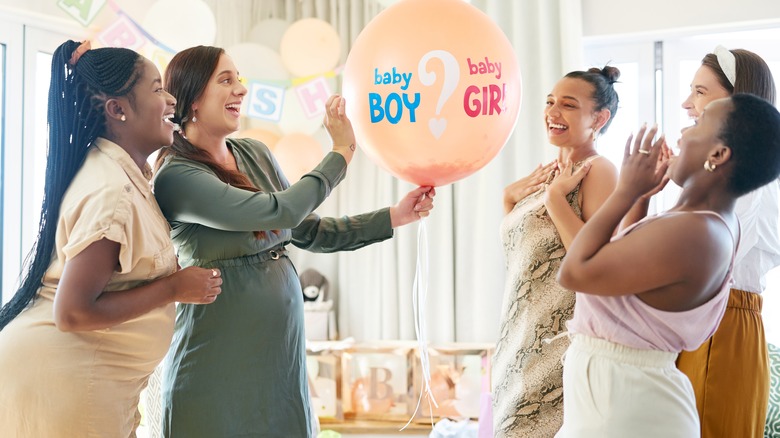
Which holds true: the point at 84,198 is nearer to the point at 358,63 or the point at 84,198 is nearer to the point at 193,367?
the point at 193,367

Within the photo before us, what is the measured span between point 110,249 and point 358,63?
79cm

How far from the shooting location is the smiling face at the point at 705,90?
181 cm

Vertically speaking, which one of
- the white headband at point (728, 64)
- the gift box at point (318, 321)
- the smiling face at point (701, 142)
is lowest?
the gift box at point (318, 321)

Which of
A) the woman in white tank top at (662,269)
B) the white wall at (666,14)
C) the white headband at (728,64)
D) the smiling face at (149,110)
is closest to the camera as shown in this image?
the woman in white tank top at (662,269)

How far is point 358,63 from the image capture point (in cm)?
181

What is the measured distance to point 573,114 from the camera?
1.90 m

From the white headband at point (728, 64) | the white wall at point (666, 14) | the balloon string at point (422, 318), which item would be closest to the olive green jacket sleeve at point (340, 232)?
the balloon string at point (422, 318)

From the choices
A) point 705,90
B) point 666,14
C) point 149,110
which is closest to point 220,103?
point 149,110

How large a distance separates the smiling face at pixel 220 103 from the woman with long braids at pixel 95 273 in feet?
0.42

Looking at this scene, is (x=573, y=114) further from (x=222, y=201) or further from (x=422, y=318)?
(x=222, y=201)

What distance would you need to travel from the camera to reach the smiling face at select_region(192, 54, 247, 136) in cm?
164

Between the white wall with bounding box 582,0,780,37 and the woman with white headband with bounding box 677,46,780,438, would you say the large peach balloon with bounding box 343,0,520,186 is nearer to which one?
the woman with white headband with bounding box 677,46,780,438

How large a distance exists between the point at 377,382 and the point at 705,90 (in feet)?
7.28

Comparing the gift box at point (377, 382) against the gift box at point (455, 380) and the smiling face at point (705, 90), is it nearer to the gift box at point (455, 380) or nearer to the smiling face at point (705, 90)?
the gift box at point (455, 380)
